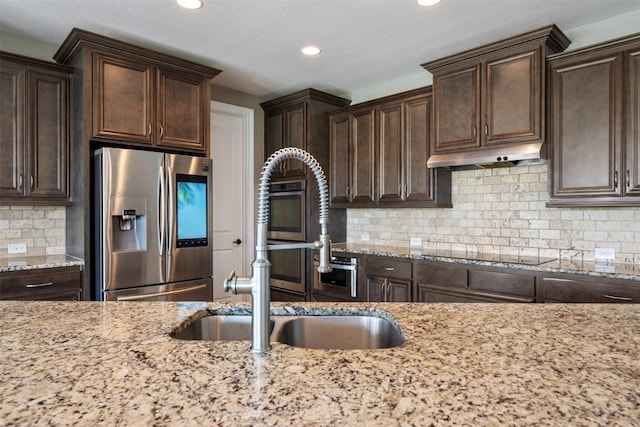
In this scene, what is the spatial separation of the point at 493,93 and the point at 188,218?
8.43ft

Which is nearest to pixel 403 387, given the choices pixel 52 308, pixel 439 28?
pixel 52 308

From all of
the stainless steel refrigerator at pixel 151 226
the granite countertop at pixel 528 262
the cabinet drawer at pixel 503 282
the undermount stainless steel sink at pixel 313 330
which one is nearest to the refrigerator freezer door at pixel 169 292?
the stainless steel refrigerator at pixel 151 226

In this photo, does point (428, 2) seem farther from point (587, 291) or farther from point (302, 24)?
point (587, 291)

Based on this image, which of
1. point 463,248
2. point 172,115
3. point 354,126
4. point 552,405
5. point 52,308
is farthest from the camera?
point 354,126

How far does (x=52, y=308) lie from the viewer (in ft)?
4.51

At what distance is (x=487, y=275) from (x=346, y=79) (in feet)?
7.79

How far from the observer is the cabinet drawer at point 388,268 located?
3.30 metres

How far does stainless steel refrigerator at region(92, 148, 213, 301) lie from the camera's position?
9.21 feet

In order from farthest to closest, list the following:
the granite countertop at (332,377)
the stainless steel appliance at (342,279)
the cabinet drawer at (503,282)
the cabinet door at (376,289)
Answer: the stainless steel appliance at (342,279), the cabinet door at (376,289), the cabinet drawer at (503,282), the granite countertop at (332,377)

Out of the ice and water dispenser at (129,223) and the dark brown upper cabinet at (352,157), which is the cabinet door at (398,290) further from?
the ice and water dispenser at (129,223)

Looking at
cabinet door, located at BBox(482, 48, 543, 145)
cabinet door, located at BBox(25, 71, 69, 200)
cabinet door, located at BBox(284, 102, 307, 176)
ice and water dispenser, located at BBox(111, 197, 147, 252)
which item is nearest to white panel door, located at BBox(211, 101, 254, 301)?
cabinet door, located at BBox(284, 102, 307, 176)

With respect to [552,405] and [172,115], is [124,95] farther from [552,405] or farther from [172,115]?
[552,405]

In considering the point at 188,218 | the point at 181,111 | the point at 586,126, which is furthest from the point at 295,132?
the point at 586,126

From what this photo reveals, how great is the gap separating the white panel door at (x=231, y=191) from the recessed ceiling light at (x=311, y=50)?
1.28 meters
